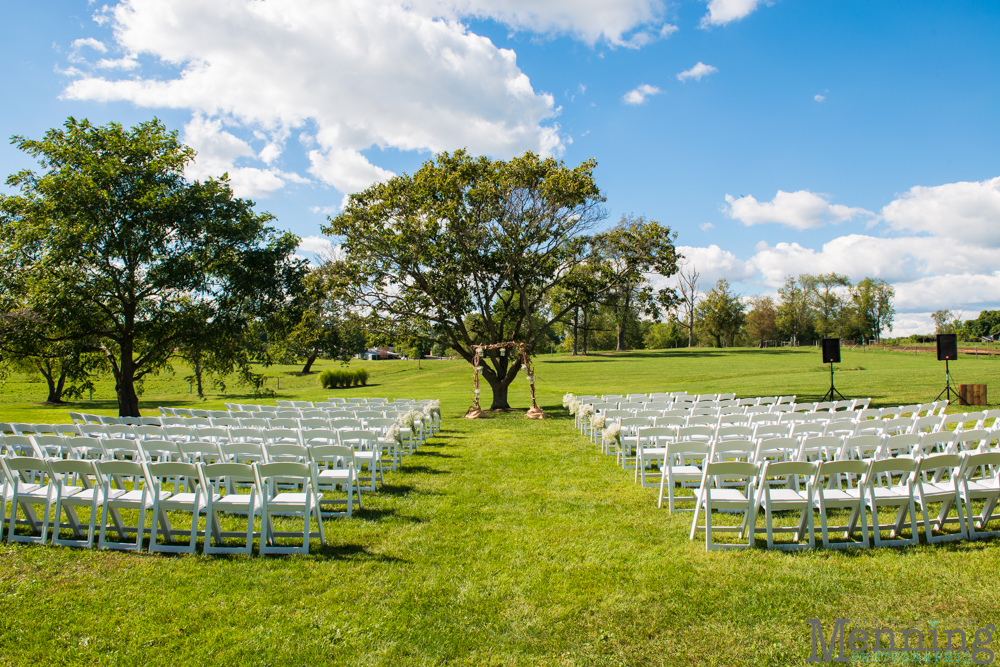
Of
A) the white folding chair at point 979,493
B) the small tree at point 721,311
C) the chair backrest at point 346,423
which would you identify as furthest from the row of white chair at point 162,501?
the small tree at point 721,311

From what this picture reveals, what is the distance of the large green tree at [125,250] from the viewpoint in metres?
16.2

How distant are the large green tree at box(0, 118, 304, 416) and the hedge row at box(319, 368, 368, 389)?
2347cm

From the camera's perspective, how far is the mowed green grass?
358 centimetres

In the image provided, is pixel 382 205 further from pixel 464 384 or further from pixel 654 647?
pixel 464 384

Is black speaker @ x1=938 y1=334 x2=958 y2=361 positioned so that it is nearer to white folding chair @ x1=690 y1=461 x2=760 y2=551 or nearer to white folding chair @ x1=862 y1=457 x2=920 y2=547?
white folding chair @ x1=862 y1=457 x2=920 y2=547

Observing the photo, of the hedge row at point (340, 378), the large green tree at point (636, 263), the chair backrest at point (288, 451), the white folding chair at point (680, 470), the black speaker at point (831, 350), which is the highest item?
the large green tree at point (636, 263)

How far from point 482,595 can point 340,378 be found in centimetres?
4057

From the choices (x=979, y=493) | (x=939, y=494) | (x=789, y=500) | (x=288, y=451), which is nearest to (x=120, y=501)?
(x=288, y=451)

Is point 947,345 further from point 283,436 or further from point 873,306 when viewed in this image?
point 873,306

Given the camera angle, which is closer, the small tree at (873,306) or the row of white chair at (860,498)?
the row of white chair at (860,498)

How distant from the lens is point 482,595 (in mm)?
4336

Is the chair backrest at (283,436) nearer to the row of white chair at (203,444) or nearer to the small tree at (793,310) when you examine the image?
the row of white chair at (203,444)

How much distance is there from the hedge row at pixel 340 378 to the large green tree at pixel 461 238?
74.3 feet

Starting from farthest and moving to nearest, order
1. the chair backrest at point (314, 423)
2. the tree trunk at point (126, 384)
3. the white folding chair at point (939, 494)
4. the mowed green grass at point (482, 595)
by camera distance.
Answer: the tree trunk at point (126, 384) → the chair backrest at point (314, 423) → the white folding chair at point (939, 494) → the mowed green grass at point (482, 595)
